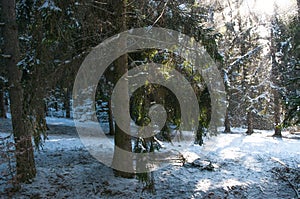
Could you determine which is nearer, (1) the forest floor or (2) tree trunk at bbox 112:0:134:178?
(1) the forest floor

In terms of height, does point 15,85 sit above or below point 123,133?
above

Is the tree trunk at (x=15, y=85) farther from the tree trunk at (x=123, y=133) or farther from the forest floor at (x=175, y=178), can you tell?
the tree trunk at (x=123, y=133)

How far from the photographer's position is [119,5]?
6656 mm

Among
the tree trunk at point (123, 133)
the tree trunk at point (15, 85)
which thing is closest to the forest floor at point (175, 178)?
the tree trunk at point (123, 133)

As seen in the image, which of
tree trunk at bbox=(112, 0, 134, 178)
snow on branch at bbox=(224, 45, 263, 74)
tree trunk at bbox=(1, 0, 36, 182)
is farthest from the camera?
snow on branch at bbox=(224, 45, 263, 74)

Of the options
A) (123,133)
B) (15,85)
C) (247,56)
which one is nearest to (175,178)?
(123,133)

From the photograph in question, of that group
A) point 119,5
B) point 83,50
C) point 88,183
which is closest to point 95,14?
point 119,5

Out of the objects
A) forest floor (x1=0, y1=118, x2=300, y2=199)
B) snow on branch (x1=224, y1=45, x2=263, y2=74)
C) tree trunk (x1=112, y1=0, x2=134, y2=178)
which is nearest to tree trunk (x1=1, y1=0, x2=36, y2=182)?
forest floor (x1=0, y1=118, x2=300, y2=199)

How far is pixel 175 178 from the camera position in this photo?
7.87 metres

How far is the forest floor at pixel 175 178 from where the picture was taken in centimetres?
666

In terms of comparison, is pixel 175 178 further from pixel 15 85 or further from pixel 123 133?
pixel 15 85

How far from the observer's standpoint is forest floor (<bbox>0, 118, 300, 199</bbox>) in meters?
6.66

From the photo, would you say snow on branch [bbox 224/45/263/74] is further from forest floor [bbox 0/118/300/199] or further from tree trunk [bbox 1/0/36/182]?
tree trunk [bbox 1/0/36/182]

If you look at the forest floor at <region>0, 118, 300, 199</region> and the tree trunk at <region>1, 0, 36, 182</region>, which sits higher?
the tree trunk at <region>1, 0, 36, 182</region>
